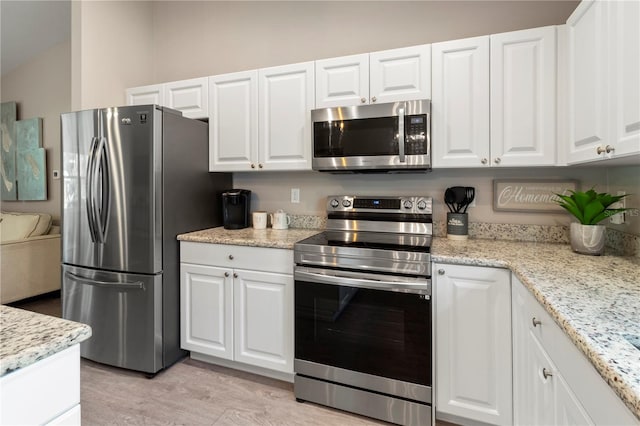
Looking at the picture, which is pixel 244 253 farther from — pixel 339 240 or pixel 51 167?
pixel 51 167

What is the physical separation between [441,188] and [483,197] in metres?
0.27

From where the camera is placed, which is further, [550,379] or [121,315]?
[121,315]

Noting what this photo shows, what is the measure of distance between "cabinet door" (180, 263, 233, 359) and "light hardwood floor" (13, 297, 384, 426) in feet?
0.58

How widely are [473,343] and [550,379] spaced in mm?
557

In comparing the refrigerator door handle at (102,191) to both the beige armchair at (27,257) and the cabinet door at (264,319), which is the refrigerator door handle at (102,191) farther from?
the beige armchair at (27,257)

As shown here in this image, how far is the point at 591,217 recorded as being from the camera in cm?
161

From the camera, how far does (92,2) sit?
2537 mm

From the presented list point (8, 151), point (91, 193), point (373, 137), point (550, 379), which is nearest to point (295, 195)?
point (373, 137)

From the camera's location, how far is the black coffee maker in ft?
8.00

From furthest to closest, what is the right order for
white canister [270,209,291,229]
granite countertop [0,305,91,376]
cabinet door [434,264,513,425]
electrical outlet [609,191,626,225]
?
white canister [270,209,291,229], electrical outlet [609,191,626,225], cabinet door [434,264,513,425], granite countertop [0,305,91,376]

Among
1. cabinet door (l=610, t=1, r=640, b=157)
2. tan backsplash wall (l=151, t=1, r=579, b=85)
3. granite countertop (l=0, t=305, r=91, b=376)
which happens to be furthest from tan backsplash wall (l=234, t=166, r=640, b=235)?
granite countertop (l=0, t=305, r=91, b=376)

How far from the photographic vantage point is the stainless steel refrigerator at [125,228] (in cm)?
206

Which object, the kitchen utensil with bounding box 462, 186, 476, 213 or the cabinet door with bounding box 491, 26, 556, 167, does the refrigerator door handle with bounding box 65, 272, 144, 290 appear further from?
the cabinet door with bounding box 491, 26, 556, 167

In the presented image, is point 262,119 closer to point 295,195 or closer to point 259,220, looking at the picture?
point 295,195
